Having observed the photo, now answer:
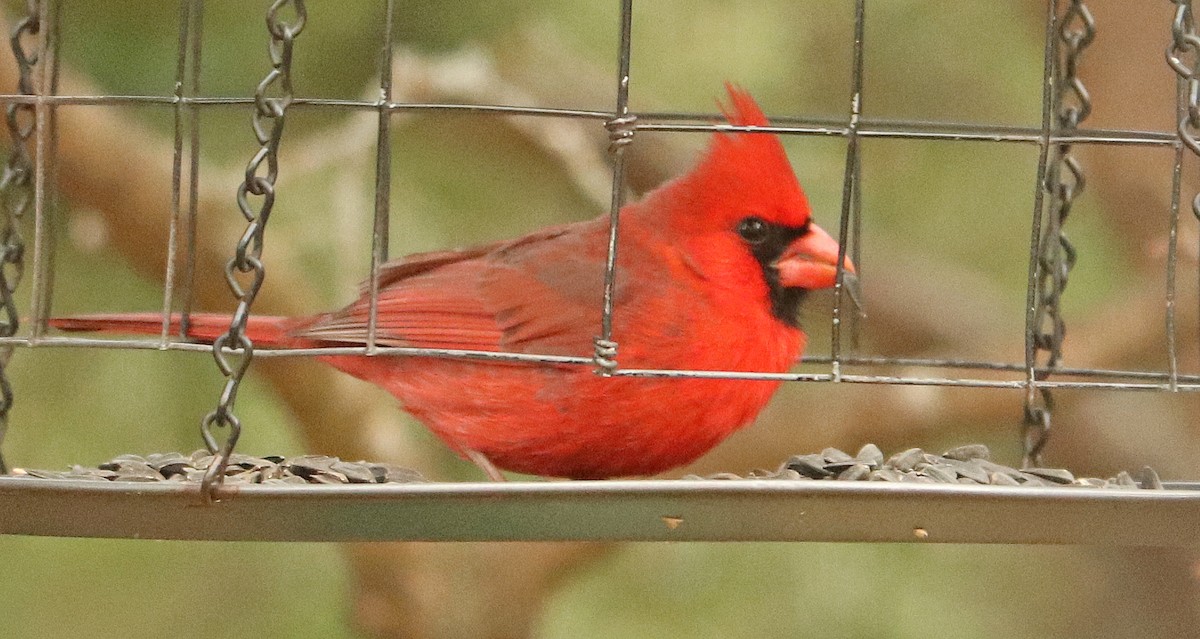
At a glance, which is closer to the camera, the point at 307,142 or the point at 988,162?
the point at 307,142

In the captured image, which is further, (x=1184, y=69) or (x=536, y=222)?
(x=536, y=222)

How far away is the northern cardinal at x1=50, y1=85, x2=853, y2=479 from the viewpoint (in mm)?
2293

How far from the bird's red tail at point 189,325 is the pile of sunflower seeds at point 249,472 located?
0.29 m

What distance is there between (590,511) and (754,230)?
889 mm

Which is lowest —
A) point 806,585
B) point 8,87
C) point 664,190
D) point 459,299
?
point 806,585

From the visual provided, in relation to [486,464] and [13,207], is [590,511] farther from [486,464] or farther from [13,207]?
[13,207]

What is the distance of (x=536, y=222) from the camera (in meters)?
4.05

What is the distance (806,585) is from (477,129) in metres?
1.54

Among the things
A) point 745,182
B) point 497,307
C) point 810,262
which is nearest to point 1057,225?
point 810,262

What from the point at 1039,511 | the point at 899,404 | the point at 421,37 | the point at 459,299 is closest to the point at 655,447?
the point at 459,299

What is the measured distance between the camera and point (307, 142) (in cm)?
374

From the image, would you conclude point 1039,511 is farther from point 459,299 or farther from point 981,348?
point 981,348

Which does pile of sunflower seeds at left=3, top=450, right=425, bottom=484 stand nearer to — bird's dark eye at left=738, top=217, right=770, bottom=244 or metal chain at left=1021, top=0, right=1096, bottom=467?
bird's dark eye at left=738, top=217, right=770, bottom=244

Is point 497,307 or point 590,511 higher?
point 497,307
